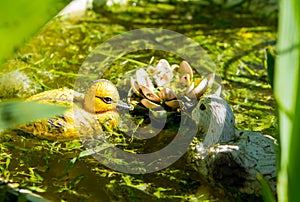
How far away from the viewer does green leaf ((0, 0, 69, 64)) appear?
26.2 inches

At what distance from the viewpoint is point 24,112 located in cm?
79

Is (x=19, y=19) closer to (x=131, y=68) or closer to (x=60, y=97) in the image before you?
(x=60, y=97)

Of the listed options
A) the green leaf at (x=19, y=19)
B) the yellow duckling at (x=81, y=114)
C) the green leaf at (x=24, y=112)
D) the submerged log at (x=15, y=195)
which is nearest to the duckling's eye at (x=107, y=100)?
the yellow duckling at (x=81, y=114)

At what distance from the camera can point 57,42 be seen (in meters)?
2.14

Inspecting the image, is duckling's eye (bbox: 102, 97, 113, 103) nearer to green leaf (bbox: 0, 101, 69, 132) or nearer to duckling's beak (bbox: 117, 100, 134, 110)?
duckling's beak (bbox: 117, 100, 134, 110)

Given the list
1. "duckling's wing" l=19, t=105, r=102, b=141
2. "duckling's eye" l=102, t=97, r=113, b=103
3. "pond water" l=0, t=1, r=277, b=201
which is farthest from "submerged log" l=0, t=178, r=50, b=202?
"duckling's eye" l=102, t=97, r=113, b=103

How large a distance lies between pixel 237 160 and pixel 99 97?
43 cm

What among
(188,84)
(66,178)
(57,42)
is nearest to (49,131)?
(66,178)

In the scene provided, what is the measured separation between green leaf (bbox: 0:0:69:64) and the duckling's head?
0.80 metres

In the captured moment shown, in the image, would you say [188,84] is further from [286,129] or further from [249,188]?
[286,129]

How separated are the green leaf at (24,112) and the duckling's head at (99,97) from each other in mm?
677

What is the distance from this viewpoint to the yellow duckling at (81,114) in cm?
147

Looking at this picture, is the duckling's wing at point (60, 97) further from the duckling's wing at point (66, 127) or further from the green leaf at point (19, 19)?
the green leaf at point (19, 19)

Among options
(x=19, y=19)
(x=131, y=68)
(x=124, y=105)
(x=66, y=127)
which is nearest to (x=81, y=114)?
(x=66, y=127)
